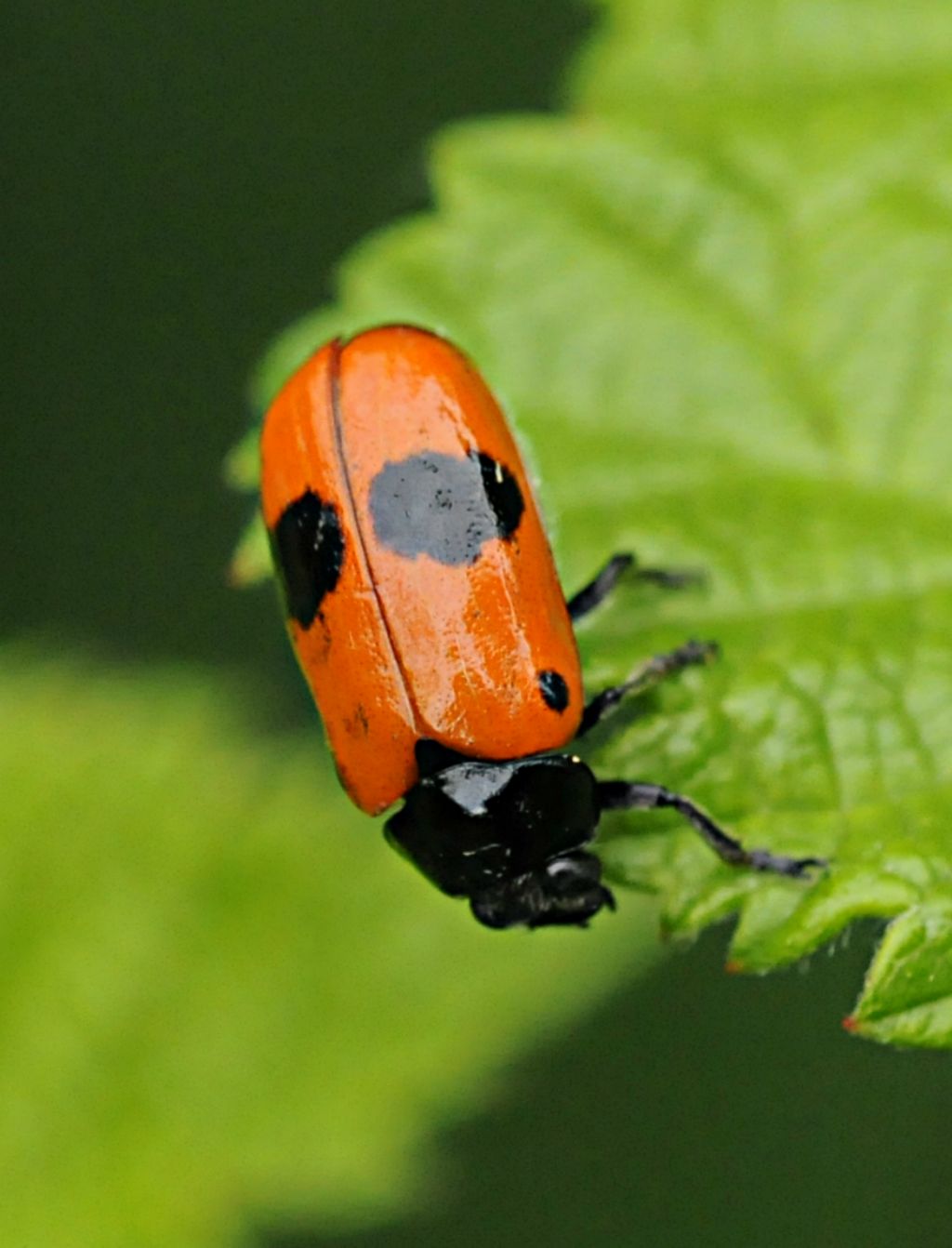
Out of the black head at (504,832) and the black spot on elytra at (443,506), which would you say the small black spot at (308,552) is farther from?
the black head at (504,832)

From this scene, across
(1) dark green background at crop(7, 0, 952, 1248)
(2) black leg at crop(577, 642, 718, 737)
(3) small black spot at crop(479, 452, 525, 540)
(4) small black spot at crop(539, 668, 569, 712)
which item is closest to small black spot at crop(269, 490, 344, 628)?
(3) small black spot at crop(479, 452, 525, 540)

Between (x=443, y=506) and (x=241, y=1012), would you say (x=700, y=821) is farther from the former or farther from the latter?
(x=241, y=1012)

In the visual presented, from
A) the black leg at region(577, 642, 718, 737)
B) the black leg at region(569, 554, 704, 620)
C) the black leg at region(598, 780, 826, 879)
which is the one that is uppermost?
the black leg at region(569, 554, 704, 620)

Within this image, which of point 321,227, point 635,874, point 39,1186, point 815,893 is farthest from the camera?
point 321,227

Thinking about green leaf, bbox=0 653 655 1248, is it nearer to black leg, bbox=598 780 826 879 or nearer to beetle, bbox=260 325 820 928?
beetle, bbox=260 325 820 928

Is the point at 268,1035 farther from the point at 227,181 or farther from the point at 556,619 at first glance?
the point at 227,181

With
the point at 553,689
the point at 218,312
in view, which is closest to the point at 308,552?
the point at 553,689

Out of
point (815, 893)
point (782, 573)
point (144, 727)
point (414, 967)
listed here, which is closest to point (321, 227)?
point (144, 727)

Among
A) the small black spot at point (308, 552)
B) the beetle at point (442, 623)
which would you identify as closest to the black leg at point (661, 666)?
the beetle at point (442, 623)

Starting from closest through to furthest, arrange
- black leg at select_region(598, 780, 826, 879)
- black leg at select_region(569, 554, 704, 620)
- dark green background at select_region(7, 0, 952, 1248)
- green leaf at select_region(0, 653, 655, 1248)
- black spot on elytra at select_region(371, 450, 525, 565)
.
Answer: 1. black leg at select_region(598, 780, 826, 879)
2. black spot on elytra at select_region(371, 450, 525, 565)
3. black leg at select_region(569, 554, 704, 620)
4. green leaf at select_region(0, 653, 655, 1248)
5. dark green background at select_region(7, 0, 952, 1248)
